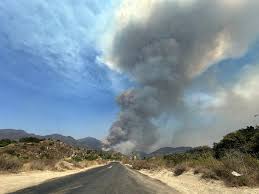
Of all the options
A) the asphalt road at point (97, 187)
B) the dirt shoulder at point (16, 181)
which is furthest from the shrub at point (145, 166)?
the asphalt road at point (97, 187)

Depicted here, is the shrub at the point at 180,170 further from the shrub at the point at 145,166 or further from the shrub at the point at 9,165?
the shrub at the point at 145,166

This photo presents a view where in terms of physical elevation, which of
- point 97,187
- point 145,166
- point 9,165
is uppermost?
point 145,166

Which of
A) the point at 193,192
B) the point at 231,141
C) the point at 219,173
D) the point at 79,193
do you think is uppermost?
the point at 231,141

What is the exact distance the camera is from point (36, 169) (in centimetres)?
3991

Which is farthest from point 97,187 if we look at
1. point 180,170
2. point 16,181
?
point 180,170

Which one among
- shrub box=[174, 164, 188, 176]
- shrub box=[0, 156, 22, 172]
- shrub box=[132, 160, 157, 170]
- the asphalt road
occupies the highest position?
shrub box=[132, 160, 157, 170]

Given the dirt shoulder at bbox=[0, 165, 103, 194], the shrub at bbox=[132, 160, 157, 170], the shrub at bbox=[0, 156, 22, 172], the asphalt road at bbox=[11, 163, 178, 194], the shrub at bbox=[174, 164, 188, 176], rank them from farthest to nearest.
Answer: the shrub at bbox=[132, 160, 157, 170] < the shrub at bbox=[174, 164, 188, 176] < the shrub at bbox=[0, 156, 22, 172] < the dirt shoulder at bbox=[0, 165, 103, 194] < the asphalt road at bbox=[11, 163, 178, 194]

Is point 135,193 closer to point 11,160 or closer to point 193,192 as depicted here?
point 193,192

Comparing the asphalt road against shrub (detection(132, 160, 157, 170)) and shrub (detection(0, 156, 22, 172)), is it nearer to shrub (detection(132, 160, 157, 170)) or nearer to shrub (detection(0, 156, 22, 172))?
shrub (detection(0, 156, 22, 172))

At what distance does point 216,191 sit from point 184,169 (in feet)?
52.7

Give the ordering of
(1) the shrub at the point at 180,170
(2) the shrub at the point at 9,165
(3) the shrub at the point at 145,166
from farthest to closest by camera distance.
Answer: (3) the shrub at the point at 145,166 < (1) the shrub at the point at 180,170 < (2) the shrub at the point at 9,165

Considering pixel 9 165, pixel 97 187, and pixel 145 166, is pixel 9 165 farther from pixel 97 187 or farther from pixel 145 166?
pixel 145 166

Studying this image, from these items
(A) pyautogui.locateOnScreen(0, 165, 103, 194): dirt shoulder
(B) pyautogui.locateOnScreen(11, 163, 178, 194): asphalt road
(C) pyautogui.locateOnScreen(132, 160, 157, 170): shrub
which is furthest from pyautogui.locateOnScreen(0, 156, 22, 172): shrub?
(C) pyautogui.locateOnScreen(132, 160, 157, 170): shrub

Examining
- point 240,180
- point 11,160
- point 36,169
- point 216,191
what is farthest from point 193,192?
point 36,169
